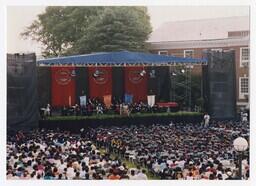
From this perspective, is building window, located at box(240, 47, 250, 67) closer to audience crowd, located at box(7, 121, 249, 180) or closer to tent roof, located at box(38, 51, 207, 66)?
audience crowd, located at box(7, 121, 249, 180)

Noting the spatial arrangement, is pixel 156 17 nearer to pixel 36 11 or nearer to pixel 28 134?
pixel 36 11

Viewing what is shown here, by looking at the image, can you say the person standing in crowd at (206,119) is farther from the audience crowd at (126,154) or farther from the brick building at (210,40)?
the brick building at (210,40)

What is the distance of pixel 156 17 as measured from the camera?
13656 millimetres

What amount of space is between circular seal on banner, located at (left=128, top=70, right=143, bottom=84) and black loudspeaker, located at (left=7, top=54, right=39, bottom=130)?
334cm

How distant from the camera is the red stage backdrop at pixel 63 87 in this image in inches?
621

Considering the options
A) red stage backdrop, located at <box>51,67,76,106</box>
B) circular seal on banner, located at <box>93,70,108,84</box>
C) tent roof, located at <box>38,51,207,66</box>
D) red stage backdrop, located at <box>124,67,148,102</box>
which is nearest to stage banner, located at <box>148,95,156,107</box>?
red stage backdrop, located at <box>124,67,148,102</box>

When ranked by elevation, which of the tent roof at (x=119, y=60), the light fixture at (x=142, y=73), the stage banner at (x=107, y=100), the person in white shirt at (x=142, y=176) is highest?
the tent roof at (x=119, y=60)

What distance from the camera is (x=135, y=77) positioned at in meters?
16.9

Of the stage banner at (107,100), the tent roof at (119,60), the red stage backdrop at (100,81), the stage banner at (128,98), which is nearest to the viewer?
the tent roof at (119,60)

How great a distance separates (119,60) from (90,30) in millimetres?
1236

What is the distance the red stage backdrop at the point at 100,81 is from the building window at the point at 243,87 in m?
4.33

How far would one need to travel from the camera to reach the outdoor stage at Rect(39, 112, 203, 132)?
1472 cm

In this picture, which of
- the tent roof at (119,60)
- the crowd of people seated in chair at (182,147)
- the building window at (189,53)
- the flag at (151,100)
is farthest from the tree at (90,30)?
the crowd of people seated in chair at (182,147)

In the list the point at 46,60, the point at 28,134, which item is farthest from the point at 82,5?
the point at 28,134
